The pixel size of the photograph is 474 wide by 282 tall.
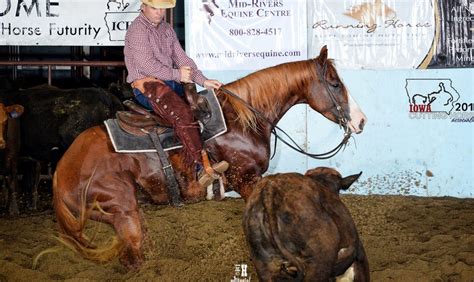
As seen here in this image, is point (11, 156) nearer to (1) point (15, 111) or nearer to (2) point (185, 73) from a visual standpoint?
(1) point (15, 111)

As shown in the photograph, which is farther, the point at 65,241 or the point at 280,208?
the point at 65,241

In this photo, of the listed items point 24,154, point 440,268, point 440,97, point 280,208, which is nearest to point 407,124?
point 440,97

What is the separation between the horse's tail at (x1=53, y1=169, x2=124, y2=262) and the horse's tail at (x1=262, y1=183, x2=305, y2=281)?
2.39 meters

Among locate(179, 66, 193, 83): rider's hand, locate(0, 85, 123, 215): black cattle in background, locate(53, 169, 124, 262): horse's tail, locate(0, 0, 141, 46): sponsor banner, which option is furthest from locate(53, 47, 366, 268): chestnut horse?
locate(0, 0, 141, 46): sponsor banner

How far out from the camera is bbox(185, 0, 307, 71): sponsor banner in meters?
9.26

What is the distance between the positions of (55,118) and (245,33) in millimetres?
2506

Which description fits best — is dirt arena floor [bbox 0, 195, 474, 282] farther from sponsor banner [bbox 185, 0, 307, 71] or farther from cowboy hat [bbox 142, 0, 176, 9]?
cowboy hat [bbox 142, 0, 176, 9]

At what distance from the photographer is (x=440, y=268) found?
232 inches

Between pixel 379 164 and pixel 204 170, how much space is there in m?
3.59

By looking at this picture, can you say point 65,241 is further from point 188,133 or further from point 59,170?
point 188,133

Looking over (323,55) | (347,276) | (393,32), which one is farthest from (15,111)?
(347,276)

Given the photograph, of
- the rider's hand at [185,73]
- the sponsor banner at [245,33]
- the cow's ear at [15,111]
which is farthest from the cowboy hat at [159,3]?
the cow's ear at [15,111]

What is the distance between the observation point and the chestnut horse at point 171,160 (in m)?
5.94

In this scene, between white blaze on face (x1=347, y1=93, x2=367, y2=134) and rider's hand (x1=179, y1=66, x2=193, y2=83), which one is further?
white blaze on face (x1=347, y1=93, x2=367, y2=134)
